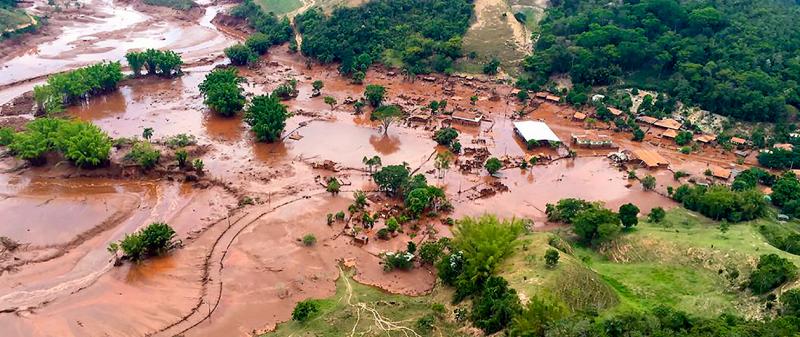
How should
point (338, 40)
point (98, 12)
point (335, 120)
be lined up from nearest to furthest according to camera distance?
point (335, 120) → point (338, 40) → point (98, 12)

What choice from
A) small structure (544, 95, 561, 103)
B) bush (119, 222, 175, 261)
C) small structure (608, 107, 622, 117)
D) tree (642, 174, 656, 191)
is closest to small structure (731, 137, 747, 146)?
small structure (608, 107, 622, 117)

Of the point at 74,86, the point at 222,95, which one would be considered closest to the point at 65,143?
the point at 222,95

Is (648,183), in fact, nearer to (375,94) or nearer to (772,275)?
(772,275)

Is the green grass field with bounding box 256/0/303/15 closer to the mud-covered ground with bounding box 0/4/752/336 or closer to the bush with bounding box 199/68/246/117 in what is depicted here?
the mud-covered ground with bounding box 0/4/752/336

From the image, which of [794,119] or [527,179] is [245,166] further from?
[794,119]

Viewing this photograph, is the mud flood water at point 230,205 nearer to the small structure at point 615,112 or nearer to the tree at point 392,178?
the tree at point 392,178

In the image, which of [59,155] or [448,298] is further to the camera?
[59,155]

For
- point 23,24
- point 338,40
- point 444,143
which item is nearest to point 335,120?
point 444,143
